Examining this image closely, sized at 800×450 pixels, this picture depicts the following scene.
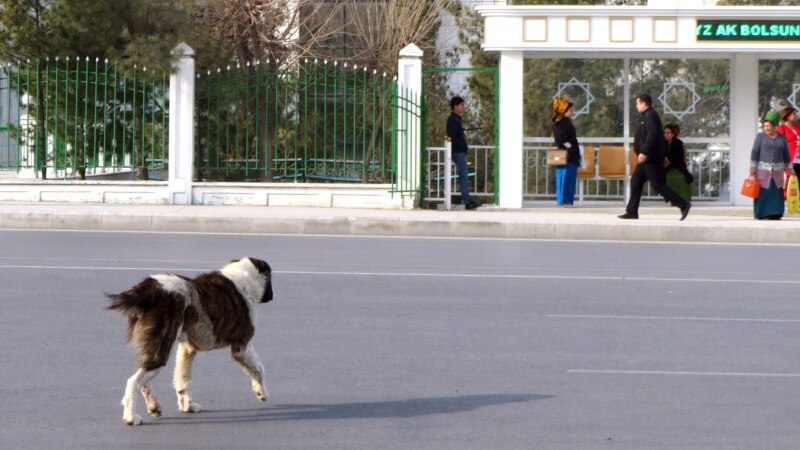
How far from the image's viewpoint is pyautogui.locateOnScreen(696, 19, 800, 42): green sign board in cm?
2283

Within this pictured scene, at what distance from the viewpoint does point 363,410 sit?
7781 millimetres

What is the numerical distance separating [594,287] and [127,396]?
22.9ft

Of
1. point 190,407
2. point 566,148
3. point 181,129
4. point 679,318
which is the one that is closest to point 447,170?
point 566,148

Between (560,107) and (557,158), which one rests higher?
(560,107)

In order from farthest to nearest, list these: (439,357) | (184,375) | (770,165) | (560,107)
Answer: (560,107) < (770,165) < (439,357) < (184,375)

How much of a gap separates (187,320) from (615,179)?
17.6 m

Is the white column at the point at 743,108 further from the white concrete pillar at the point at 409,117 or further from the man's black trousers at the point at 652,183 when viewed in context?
the white concrete pillar at the point at 409,117

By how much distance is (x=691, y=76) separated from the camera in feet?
78.8

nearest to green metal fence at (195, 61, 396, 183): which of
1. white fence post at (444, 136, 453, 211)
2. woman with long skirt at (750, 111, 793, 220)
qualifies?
white fence post at (444, 136, 453, 211)

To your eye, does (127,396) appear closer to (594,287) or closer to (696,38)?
(594,287)

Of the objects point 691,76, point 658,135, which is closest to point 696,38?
point 691,76

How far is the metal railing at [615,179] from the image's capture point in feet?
78.5

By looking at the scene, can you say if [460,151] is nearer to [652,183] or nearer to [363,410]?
[652,183]

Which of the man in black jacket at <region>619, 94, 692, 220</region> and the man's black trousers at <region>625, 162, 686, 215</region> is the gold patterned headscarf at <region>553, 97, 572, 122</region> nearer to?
the man in black jacket at <region>619, 94, 692, 220</region>
